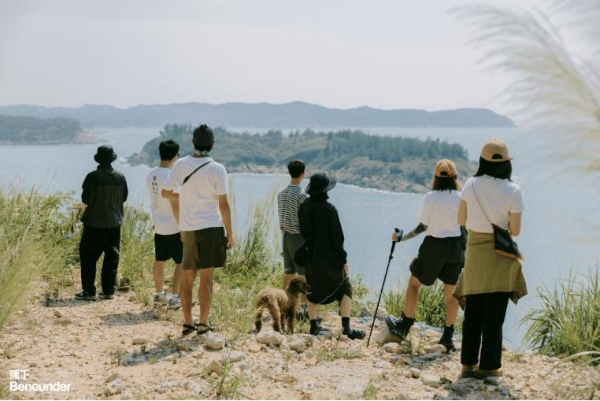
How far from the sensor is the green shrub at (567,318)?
5180mm

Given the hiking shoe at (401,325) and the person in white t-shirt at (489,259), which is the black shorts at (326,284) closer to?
the hiking shoe at (401,325)

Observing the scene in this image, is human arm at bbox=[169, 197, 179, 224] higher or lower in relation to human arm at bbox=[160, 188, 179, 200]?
lower

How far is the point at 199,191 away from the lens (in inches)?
201

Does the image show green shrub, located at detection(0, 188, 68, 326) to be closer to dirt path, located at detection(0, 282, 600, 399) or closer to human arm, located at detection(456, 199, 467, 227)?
dirt path, located at detection(0, 282, 600, 399)

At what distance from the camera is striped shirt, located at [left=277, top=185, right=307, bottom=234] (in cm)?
640

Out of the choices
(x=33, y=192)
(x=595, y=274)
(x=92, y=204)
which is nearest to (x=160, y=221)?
(x=92, y=204)

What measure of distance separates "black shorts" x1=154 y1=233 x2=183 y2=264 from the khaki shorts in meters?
1.08

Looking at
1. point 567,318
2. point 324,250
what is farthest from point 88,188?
point 567,318

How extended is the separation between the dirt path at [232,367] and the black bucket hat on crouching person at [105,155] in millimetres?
1760

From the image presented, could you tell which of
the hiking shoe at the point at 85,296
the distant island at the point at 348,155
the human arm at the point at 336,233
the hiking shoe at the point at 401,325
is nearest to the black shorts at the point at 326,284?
the human arm at the point at 336,233

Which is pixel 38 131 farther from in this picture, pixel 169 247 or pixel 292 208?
pixel 292 208

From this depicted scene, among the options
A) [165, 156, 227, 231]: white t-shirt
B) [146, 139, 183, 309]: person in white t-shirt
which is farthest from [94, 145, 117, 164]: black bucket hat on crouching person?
[165, 156, 227, 231]: white t-shirt

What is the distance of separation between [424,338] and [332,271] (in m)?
1.07

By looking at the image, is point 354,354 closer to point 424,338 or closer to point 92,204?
point 424,338
